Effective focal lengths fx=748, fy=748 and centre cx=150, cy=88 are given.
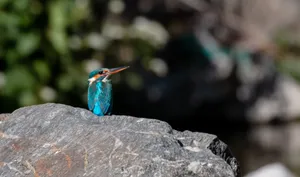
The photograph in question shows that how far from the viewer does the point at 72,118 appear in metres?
3.74

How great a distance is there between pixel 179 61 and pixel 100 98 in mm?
8398

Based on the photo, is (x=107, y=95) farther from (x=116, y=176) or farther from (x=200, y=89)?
(x=200, y=89)

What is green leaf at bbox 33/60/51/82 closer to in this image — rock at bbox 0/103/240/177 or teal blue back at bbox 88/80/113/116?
teal blue back at bbox 88/80/113/116

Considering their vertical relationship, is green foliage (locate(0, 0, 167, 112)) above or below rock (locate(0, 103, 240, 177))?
below

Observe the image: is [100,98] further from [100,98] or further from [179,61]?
[179,61]

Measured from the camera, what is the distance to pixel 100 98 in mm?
4438

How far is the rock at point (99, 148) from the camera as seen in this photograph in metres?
3.41

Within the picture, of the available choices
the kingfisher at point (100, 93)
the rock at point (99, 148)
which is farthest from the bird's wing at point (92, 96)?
the rock at point (99, 148)

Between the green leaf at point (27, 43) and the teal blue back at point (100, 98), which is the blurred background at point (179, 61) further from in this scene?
the teal blue back at point (100, 98)

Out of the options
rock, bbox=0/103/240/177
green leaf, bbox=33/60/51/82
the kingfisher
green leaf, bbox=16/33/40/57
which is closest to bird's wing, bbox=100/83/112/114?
the kingfisher

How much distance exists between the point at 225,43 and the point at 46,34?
15.9 ft

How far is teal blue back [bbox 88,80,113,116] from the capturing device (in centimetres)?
434

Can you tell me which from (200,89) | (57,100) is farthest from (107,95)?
(200,89)

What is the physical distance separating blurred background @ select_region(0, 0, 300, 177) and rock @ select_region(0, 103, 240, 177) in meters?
5.31
